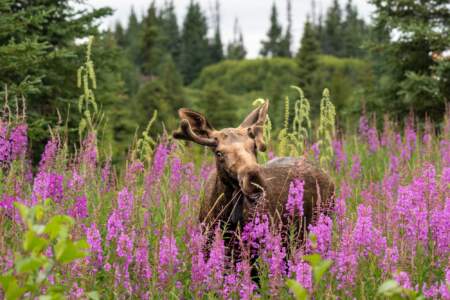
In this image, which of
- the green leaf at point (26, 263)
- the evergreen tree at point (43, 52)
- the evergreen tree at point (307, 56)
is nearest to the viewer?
the green leaf at point (26, 263)

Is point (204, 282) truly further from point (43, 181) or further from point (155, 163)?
point (155, 163)

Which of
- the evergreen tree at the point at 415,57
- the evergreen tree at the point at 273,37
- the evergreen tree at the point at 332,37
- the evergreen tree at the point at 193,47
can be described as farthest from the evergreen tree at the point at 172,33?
the evergreen tree at the point at 415,57

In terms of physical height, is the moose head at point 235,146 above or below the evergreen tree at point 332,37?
below

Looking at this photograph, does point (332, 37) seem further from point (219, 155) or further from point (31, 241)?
point (31, 241)

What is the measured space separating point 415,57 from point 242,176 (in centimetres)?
1124

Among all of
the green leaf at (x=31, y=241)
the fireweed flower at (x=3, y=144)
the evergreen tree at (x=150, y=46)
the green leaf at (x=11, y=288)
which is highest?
the evergreen tree at (x=150, y=46)

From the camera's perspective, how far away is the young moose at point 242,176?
3.67 metres

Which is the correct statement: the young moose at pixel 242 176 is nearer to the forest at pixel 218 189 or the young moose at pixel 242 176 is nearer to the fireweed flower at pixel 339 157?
the forest at pixel 218 189

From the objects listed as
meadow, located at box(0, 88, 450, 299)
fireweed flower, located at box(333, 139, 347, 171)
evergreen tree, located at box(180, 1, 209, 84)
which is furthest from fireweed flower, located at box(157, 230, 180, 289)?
evergreen tree, located at box(180, 1, 209, 84)

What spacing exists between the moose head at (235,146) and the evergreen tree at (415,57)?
895 cm

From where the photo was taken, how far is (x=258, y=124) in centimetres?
442

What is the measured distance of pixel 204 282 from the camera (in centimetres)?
332

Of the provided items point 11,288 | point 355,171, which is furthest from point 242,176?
point 355,171

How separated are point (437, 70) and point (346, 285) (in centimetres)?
1042
